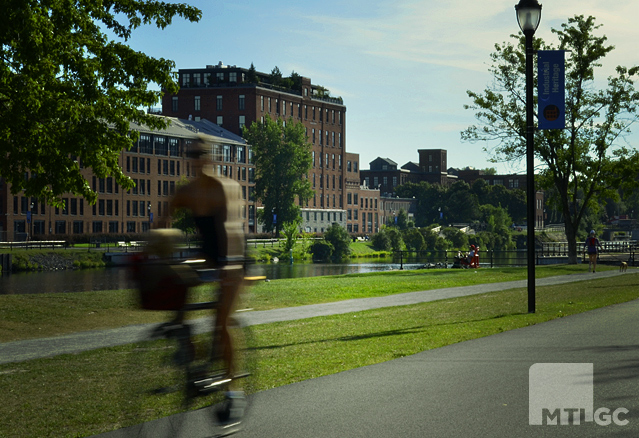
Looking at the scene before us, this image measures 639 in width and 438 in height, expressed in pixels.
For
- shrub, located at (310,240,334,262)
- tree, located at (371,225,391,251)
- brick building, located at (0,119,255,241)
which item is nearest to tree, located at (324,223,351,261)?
shrub, located at (310,240,334,262)

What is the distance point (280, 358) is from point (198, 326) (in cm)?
438

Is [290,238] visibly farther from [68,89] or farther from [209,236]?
[209,236]

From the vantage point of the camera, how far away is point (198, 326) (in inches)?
267

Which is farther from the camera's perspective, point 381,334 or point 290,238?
point 290,238

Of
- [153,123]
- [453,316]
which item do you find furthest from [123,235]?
[453,316]

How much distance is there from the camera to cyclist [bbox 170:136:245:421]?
6633 mm

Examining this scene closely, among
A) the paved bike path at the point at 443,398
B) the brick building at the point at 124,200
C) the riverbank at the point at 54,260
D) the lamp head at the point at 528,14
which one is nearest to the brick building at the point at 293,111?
the brick building at the point at 124,200

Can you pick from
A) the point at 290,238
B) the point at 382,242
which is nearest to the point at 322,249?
the point at 290,238

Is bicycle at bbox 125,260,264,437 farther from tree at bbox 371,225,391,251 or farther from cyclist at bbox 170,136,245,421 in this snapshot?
tree at bbox 371,225,391,251

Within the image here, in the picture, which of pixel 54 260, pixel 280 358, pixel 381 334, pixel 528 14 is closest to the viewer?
pixel 280 358

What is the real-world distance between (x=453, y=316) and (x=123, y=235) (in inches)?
3450

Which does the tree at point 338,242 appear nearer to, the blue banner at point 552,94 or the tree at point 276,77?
the tree at point 276,77

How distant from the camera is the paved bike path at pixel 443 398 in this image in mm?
6762

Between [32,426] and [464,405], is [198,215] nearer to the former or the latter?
[32,426]
